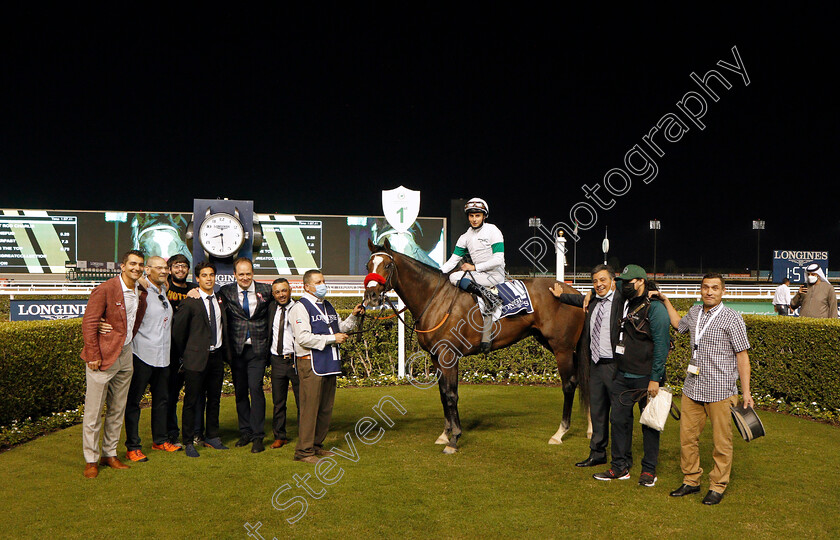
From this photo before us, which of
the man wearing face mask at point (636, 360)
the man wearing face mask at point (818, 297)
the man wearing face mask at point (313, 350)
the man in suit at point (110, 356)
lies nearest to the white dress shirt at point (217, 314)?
the man in suit at point (110, 356)

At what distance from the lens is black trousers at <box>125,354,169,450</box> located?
5.03 m

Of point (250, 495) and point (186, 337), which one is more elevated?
point (186, 337)

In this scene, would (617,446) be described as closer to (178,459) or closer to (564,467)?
(564,467)

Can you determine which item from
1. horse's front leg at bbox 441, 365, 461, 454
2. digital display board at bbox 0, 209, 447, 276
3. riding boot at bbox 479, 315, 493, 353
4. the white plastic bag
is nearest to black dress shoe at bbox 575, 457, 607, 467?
the white plastic bag

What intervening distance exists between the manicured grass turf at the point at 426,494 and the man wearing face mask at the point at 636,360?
0.73 feet

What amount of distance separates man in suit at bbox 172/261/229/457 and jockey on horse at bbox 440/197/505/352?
7.69 ft

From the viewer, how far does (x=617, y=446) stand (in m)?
4.59

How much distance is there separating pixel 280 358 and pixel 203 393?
84cm

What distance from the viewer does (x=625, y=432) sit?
4543mm

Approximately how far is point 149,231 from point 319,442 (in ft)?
73.8

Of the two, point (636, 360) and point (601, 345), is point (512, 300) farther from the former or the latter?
point (636, 360)

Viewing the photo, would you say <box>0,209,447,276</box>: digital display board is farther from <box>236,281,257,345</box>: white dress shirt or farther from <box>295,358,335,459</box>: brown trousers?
<box>295,358,335,459</box>: brown trousers

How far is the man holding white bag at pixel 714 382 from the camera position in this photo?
3979 mm

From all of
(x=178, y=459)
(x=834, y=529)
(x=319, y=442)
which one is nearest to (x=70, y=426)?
(x=178, y=459)
